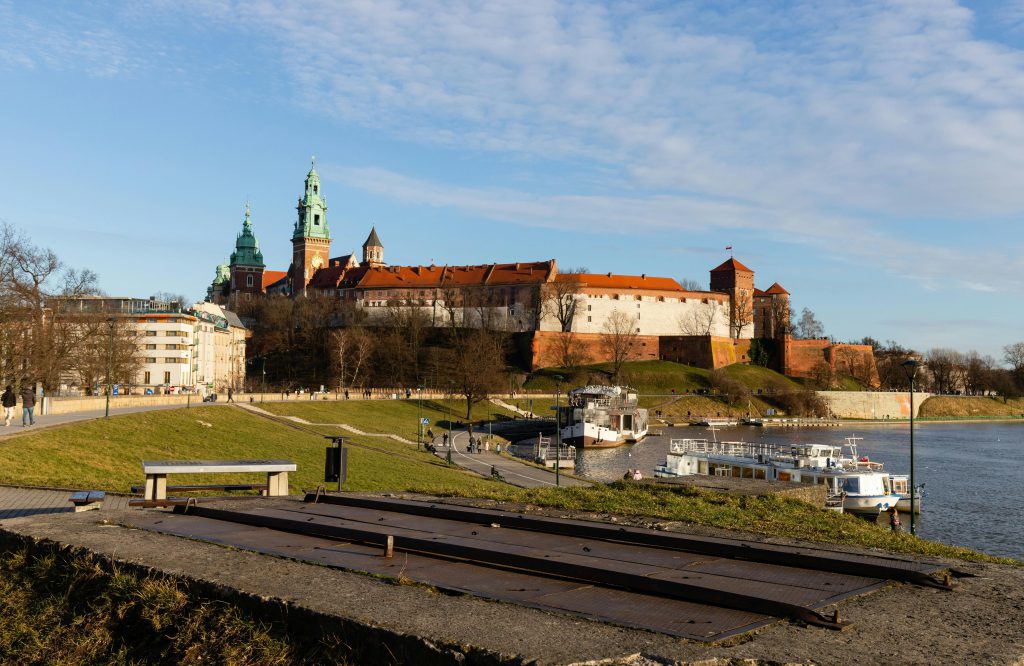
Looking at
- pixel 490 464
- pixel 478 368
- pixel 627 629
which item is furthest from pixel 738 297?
pixel 627 629

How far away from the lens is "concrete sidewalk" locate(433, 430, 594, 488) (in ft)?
131

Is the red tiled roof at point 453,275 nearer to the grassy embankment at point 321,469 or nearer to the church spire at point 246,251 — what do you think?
the church spire at point 246,251

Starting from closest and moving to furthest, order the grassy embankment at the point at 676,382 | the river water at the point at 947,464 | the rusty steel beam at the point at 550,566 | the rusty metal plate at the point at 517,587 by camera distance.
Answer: the rusty metal plate at the point at 517,587 < the rusty steel beam at the point at 550,566 < the river water at the point at 947,464 < the grassy embankment at the point at 676,382

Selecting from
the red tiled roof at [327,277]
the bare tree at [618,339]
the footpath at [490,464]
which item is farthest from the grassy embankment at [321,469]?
the red tiled roof at [327,277]

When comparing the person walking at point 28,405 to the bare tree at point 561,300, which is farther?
the bare tree at point 561,300

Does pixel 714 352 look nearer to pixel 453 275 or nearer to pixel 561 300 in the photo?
pixel 561 300

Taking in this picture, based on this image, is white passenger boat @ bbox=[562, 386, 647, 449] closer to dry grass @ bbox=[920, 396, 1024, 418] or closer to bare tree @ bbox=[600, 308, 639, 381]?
bare tree @ bbox=[600, 308, 639, 381]

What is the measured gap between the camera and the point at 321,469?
3316 cm

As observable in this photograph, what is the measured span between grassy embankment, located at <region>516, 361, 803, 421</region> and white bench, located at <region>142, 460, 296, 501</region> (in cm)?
9667

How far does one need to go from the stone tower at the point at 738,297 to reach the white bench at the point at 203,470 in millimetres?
143016

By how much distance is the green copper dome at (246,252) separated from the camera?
18188 centimetres

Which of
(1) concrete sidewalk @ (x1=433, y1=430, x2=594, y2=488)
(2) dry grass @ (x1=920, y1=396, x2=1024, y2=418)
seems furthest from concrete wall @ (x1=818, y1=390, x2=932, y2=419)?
(1) concrete sidewalk @ (x1=433, y1=430, x2=594, y2=488)

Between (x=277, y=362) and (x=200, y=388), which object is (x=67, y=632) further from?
(x=277, y=362)

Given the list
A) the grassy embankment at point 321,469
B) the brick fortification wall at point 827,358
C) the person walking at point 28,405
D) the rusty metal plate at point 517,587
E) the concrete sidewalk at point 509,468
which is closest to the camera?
the rusty metal plate at point 517,587
